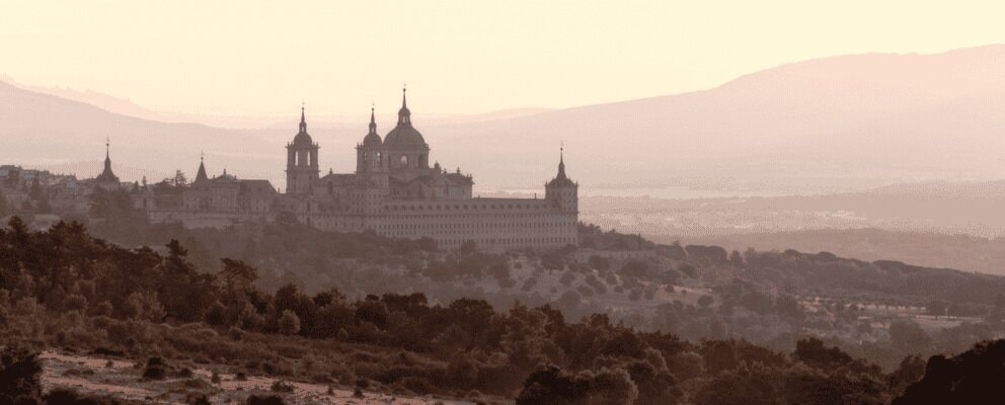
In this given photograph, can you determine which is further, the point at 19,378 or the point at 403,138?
the point at 403,138

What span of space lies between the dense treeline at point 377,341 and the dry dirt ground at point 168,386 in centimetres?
208

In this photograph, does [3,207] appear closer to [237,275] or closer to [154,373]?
[237,275]

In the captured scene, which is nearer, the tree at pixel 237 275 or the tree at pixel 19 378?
the tree at pixel 19 378

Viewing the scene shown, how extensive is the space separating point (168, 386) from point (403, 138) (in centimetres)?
14536

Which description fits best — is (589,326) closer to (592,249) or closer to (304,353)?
(304,353)

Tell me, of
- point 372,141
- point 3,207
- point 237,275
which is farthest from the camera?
point 372,141

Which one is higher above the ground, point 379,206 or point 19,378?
point 379,206

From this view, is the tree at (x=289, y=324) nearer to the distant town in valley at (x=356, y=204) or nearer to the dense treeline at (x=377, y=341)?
the dense treeline at (x=377, y=341)

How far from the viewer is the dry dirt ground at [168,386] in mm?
50250

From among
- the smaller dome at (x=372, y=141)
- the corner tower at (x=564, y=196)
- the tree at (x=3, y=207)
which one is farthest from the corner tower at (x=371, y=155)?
the tree at (x=3, y=207)

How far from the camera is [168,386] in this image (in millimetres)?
52219

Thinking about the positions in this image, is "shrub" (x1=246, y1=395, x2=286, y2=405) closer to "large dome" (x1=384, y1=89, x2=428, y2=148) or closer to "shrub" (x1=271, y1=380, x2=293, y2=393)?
"shrub" (x1=271, y1=380, x2=293, y2=393)

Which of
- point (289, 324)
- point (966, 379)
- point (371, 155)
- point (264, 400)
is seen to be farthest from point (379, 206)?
point (966, 379)

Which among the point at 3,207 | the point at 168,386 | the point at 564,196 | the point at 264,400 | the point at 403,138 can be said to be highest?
the point at 403,138
